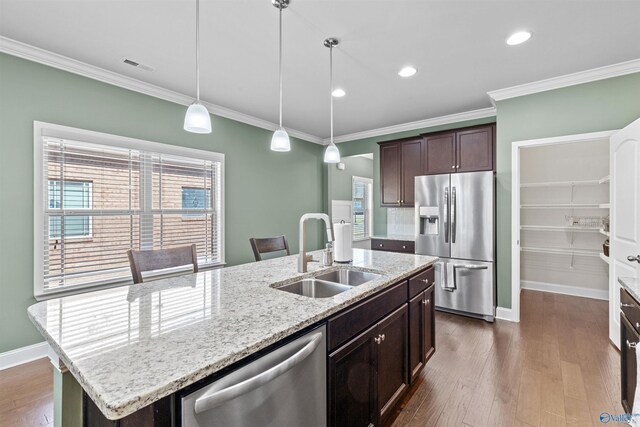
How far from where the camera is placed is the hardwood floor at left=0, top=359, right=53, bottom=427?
191 centimetres

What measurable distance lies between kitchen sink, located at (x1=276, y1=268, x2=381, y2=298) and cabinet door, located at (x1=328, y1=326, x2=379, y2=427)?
0.35 m

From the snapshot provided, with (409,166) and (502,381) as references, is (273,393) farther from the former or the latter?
(409,166)

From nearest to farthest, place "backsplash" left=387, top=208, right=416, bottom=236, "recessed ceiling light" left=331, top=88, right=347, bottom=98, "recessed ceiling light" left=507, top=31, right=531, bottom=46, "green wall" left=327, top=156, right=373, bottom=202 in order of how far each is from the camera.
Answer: "recessed ceiling light" left=507, top=31, right=531, bottom=46
"recessed ceiling light" left=331, top=88, right=347, bottom=98
"backsplash" left=387, top=208, right=416, bottom=236
"green wall" left=327, top=156, right=373, bottom=202

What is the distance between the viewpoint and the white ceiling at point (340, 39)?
2.03m

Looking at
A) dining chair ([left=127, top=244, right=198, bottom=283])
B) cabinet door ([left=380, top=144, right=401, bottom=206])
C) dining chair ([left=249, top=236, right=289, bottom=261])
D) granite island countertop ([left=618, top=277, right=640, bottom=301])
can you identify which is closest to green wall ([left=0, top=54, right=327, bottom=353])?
dining chair ([left=249, top=236, right=289, bottom=261])

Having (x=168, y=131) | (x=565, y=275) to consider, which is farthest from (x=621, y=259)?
(x=168, y=131)

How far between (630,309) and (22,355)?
4.41m

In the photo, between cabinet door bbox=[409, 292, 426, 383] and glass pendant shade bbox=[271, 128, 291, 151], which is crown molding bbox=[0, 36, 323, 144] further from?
cabinet door bbox=[409, 292, 426, 383]

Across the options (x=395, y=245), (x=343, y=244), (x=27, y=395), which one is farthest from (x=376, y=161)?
(x=27, y=395)

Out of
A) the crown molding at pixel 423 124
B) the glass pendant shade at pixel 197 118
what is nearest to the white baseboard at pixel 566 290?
the crown molding at pixel 423 124

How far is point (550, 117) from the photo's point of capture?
10.6 ft

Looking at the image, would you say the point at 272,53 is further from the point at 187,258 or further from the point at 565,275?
the point at 565,275

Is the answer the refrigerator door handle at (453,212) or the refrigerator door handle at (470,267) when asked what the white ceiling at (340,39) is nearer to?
the refrigerator door handle at (453,212)

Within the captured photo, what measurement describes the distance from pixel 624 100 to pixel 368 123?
2.91 metres
